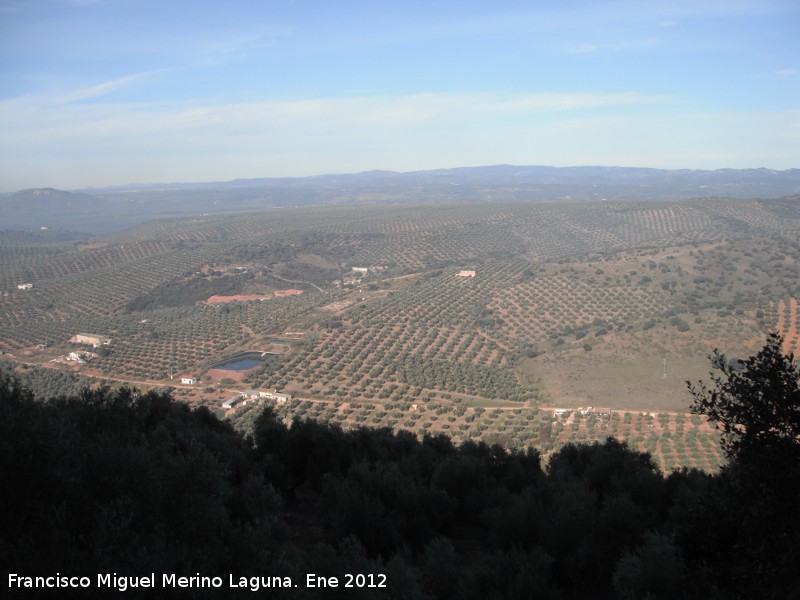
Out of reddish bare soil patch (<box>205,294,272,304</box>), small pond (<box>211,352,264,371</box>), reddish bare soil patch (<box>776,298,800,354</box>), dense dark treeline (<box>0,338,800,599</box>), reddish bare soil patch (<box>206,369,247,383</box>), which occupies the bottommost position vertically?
reddish bare soil patch (<box>206,369,247,383</box>)

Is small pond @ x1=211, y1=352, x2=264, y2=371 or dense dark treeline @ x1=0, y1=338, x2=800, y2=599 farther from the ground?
dense dark treeline @ x1=0, y1=338, x2=800, y2=599

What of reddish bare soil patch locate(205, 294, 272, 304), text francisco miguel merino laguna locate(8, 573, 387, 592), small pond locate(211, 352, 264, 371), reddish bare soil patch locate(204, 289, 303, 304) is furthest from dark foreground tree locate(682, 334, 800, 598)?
reddish bare soil patch locate(205, 294, 272, 304)

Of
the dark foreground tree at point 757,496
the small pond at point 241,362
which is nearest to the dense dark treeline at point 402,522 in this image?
the dark foreground tree at point 757,496

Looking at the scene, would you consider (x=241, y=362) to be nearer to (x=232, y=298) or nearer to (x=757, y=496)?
(x=232, y=298)

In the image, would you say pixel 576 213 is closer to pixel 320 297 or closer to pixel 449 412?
pixel 320 297

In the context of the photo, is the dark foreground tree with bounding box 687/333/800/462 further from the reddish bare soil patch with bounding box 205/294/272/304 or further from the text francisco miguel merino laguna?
the reddish bare soil patch with bounding box 205/294/272/304

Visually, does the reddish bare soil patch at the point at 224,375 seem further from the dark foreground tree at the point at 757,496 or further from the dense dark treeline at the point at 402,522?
the dark foreground tree at the point at 757,496
